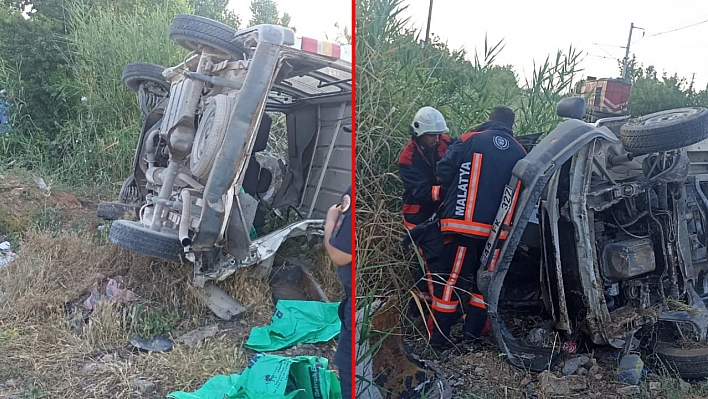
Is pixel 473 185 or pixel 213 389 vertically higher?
pixel 473 185

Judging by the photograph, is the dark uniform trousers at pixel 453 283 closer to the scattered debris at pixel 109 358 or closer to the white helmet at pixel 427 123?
the white helmet at pixel 427 123

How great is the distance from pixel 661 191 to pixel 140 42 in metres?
3.85

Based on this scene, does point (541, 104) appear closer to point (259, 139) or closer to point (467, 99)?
point (467, 99)

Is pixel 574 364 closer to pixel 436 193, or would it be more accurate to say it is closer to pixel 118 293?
pixel 436 193

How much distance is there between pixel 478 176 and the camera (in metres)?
1.32

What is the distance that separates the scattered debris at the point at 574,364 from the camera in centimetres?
150

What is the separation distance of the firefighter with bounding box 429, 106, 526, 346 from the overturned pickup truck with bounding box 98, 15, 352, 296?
19.2 inches

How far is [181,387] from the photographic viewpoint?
1948 mm

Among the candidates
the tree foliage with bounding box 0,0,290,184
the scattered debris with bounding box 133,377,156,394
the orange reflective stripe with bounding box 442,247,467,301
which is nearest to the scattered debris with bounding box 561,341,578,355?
the orange reflective stripe with bounding box 442,247,467,301

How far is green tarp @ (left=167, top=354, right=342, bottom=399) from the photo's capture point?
1.33 meters

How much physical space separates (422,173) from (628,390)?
86 cm

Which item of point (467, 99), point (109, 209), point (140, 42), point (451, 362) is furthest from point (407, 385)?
point (140, 42)

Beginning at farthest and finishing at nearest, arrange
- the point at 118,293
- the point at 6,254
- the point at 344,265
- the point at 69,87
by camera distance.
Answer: the point at 69,87
the point at 6,254
the point at 118,293
the point at 344,265

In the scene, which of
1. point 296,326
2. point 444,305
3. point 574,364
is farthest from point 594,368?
point 296,326
